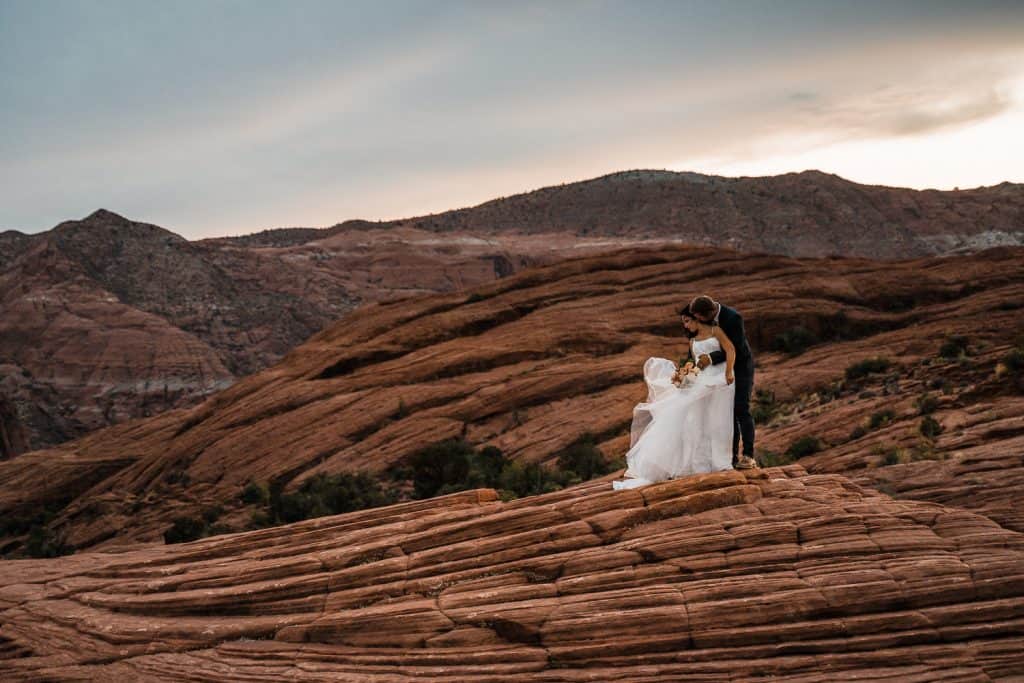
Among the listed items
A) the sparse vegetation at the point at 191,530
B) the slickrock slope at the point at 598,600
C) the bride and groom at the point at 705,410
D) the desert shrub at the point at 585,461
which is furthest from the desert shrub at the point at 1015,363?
the sparse vegetation at the point at 191,530

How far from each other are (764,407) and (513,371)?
33.5 feet

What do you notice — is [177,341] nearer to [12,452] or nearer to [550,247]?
[12,452]

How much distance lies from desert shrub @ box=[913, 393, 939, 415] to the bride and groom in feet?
24.3

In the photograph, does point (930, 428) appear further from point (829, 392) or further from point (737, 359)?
point (829, 392)

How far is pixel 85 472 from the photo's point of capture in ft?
124

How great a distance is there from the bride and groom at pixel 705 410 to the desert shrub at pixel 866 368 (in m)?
15.0

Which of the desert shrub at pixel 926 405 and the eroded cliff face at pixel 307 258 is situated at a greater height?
the eroded cliff face at pixel 307 258

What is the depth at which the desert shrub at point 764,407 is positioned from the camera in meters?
22.7

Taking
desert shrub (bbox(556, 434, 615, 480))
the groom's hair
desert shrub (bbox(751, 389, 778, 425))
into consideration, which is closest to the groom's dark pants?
the groom's hair

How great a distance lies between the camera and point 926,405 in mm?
16031

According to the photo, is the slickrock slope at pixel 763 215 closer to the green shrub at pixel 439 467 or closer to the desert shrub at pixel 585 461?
the green shrub at pixel 439 467

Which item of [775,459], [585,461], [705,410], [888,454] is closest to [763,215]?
[585,461]

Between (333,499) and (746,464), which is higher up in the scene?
(746,464)

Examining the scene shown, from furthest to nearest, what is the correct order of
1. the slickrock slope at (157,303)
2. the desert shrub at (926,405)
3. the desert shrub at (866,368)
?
the slickrock slope at (157,303), the desert shrub at (866,368), the desert shrub at (926,405)
